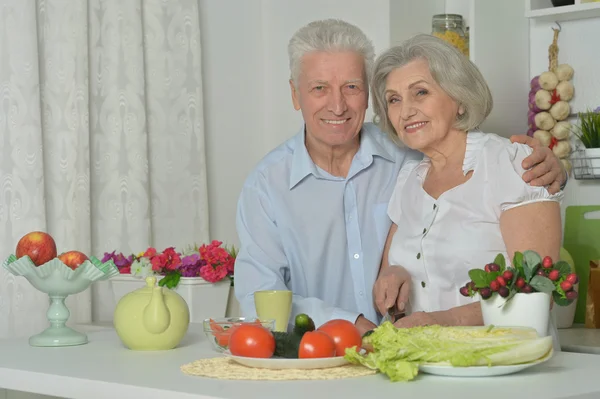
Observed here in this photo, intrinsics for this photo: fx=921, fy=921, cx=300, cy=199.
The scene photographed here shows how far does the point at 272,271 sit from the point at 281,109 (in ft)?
4.74

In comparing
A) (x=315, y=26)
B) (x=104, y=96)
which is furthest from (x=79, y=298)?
(x=315, y=26)

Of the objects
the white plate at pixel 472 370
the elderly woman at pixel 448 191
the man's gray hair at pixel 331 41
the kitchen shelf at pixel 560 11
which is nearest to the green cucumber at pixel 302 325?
the white plate at pixel 472 370

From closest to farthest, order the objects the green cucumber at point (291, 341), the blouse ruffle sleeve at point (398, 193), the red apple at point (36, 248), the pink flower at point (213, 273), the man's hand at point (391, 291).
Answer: the green cucumber at point (291, 341) < the red apple at point (36, 248) < the man's hand at point (391, 291) < the blouse ruffle sleeve at point (398, 193) < the pink flower at point (213, 273)

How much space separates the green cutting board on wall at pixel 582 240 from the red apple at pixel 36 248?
5.41 feet

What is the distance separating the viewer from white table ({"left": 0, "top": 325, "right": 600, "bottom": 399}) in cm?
122

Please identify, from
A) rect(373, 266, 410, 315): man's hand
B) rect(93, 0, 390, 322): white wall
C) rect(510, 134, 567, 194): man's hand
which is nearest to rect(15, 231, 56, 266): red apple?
rect(373, 266, 410, 315): man's hand

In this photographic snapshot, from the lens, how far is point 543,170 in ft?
5.97

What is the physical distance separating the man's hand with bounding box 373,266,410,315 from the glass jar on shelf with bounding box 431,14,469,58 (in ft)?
3.40

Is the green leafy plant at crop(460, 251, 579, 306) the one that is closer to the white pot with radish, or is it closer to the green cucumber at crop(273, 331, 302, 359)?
the white pot with radish

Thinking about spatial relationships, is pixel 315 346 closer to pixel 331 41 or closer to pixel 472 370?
pixel 472 370

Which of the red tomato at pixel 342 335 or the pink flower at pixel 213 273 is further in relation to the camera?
the pink flower at pixel 213 273

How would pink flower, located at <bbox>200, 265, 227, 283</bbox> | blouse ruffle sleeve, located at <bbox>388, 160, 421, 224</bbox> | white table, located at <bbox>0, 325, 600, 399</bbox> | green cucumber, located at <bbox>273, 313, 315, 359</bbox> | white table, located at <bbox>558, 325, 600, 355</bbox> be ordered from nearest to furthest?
1. white table, located at <bbox>0, 325, 600, 399</bbox>
2. green cucumber, located at <bbox>273, 313, 315, 359</bbox>
3. blouse ruffle sleeve, located at <bbox>388, 160, 421, 224</bbox>
4. white table, located at <bbox>558, 325, 600, 355</bbox>
5. pink flower, located at <bbox>200, 265, 227, 283</bbox>

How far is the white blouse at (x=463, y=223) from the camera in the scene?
72.9 inches

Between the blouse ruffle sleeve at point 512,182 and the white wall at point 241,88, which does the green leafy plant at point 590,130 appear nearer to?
the blouse ruffle sleeve at point 512,182
